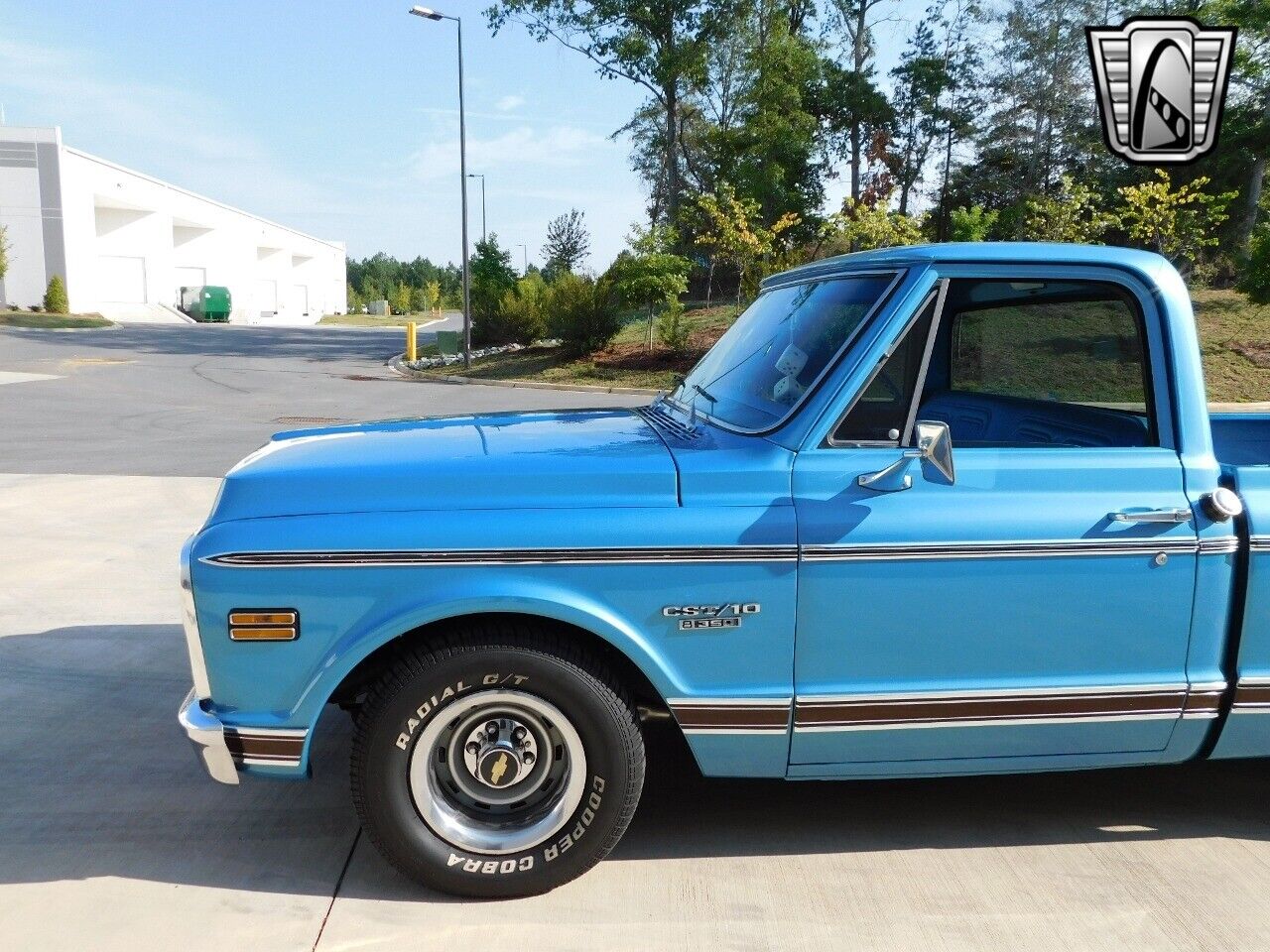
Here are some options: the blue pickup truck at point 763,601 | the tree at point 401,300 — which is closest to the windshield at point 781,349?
the blue pickup truck at point 763,601

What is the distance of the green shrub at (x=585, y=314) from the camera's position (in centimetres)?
2655

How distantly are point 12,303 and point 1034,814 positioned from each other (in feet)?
182

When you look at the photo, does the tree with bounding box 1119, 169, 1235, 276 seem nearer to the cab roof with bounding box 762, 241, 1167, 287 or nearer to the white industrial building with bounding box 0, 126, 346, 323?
the cab roof with bounding box 762, 241, 1167, 287

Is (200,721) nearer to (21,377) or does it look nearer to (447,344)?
(21,377)

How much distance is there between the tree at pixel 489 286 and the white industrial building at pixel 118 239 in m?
26.4

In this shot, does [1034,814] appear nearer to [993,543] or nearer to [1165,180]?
[993,543]

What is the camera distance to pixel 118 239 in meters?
55.3

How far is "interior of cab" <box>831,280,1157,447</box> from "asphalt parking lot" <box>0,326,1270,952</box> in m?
1.30

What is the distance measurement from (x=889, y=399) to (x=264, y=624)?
1.86 m

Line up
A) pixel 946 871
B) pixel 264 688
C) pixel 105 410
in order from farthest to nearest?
pixel 105 410 → pixel 946 871 → pixel 264 688

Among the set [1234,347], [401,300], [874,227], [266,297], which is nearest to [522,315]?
[874,227]

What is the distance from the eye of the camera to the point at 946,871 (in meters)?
3.22

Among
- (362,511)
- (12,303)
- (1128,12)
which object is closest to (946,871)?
(362,511)

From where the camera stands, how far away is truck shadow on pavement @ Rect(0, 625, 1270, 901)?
10.7 feet
